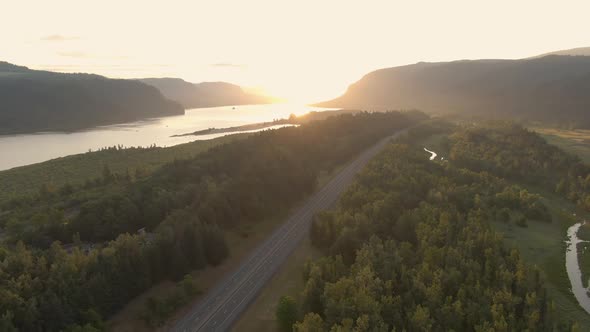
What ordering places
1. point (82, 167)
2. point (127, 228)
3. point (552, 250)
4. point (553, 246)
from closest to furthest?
1. point (127, 228)
2. point (552, 250)
3. point (553, 246)
4. point (82, 167)

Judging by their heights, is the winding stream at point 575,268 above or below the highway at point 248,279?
below

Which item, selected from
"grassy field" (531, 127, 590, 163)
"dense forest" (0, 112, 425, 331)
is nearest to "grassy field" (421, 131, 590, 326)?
"dense forest" (0, 112, 425, 331)

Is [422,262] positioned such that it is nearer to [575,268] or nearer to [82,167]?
[575,268]

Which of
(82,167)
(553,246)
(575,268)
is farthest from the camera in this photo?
(82,167)

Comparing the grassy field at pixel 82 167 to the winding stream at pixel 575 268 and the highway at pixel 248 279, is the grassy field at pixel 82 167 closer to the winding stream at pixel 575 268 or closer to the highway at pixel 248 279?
the highway at pixel 248 279

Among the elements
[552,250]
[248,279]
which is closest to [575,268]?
[552,250]

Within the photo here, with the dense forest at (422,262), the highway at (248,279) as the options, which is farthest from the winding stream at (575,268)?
the highway at (248,279)

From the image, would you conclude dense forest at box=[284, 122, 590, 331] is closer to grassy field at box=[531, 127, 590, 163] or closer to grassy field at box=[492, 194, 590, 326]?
grassy field at box=[492, 194, 590, 326]
